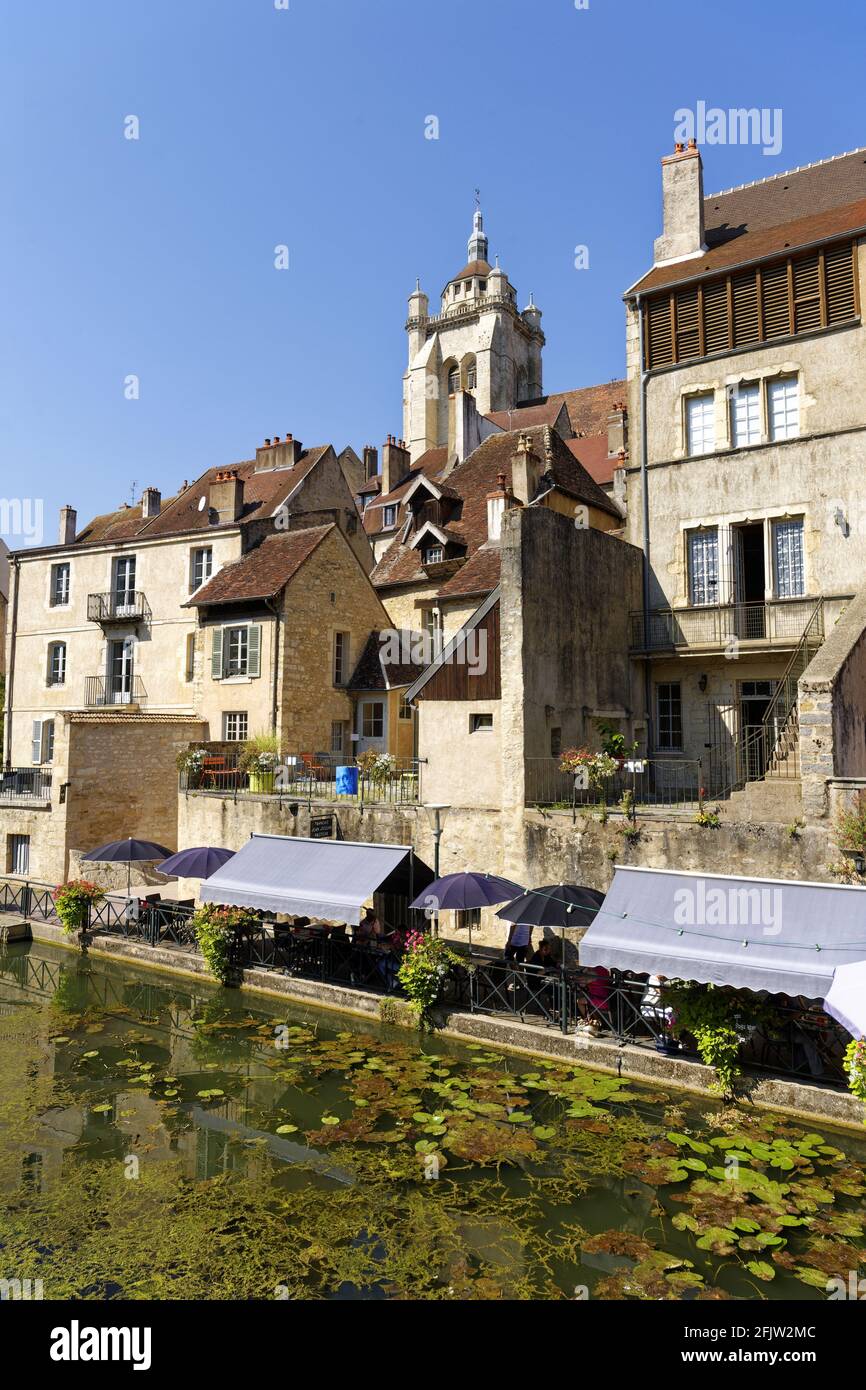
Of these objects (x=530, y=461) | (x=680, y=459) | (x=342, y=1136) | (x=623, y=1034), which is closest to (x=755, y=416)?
(x=680, y=459)

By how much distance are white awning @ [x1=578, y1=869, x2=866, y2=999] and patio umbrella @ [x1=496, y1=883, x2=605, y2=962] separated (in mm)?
674

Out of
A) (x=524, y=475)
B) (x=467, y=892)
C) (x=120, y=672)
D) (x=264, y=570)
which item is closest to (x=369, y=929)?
(x=467, y=892)

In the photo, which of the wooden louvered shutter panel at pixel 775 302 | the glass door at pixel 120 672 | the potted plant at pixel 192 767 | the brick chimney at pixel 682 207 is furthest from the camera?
the glass door at pixel 120 672

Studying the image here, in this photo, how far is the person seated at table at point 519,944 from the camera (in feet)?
43.7

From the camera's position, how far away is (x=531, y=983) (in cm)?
1352

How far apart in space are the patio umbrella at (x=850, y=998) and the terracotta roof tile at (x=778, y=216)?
15.6m

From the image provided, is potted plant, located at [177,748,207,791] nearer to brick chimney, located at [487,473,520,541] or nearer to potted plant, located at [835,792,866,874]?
brick chimney, located at [487,473,520,541]

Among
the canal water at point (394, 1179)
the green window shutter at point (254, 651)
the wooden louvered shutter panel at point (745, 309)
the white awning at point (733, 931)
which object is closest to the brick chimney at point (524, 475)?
the wooden louvered shutter panel at point (745, 309)

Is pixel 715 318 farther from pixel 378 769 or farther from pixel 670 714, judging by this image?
pixel 378 769

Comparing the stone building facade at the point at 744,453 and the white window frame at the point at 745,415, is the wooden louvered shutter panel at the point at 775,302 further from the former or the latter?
the white window frame at the point at 745,415

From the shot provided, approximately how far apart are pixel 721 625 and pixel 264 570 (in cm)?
1302

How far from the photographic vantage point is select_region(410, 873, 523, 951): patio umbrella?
13.0 meters

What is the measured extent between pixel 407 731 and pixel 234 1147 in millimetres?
16349
